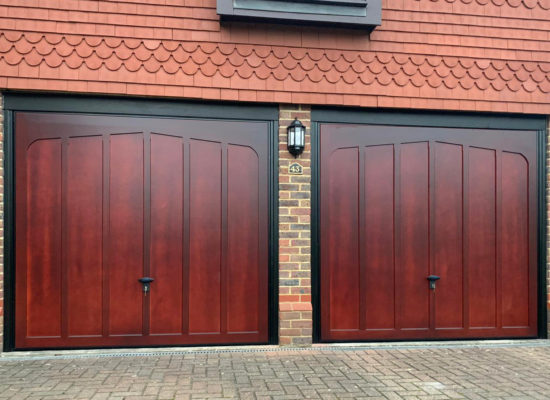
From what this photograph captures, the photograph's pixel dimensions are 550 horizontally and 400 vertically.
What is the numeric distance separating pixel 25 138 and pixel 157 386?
3.11 metres

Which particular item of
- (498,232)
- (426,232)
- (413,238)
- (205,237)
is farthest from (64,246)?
(498,232)

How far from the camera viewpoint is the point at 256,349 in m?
4.89

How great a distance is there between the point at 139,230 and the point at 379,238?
2.92m

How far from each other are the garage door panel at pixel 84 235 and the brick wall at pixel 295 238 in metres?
2.12

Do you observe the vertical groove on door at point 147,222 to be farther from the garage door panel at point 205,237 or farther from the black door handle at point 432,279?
the black door handle at point 432,279

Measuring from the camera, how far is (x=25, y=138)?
4.72 metres

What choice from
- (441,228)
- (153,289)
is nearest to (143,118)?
(153,289)

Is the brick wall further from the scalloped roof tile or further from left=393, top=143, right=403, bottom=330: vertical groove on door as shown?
left=393, top=143, right=403, bottom=330: vertical groove on door

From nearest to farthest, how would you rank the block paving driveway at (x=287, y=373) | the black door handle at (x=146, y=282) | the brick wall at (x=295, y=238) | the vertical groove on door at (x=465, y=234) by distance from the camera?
1. the block paving driveway at (x=287, y=373)
2. the black door handle at (x=146, y=282)
3. the brick wall at (x=295, y=238)
4. the vertical groove on door at (x=465, y=234)

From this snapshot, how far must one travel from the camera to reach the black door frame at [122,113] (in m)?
4.66

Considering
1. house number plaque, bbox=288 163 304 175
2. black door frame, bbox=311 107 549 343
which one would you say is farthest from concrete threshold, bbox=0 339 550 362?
house number plaque, bbox=288 163 304 175

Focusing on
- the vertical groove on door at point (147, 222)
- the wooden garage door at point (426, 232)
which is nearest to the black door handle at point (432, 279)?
the wooden garage door at point (426, 232)

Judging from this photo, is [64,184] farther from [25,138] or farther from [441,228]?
[441,228]

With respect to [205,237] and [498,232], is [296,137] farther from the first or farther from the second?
[498,232]
